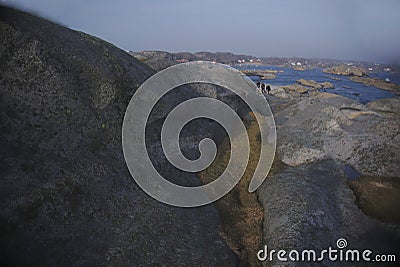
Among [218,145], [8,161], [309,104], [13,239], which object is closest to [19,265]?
[13,239]

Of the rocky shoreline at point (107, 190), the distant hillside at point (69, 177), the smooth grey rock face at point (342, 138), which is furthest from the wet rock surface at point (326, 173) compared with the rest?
the distant hillside at point (69, 177)

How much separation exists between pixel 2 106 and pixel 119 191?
33.6 ft

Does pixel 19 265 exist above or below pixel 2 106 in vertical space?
below

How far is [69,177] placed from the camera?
20.7 meters

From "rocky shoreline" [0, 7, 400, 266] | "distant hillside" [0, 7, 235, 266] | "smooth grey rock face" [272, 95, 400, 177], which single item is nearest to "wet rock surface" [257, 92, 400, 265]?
"smooth grey rock face" [272, 95, 400, 177]

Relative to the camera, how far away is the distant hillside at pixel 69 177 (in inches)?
677

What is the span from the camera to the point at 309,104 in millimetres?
51125

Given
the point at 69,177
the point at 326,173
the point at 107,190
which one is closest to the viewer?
the point at 69,177

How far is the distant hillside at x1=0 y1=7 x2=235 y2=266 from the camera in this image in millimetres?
17188

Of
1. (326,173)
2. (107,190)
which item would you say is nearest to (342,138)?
(326,173)

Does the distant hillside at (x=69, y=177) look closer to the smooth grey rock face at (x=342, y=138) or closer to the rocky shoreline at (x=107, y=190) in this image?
the rocky shoreline at (x=107, y=190)

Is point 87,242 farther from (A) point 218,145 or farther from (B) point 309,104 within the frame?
(B) point 309,104

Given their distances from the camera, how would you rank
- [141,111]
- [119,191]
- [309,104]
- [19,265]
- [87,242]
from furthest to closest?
1. [309,104]
2. [141,111]
3. [119,191]
4. [87,242]
5. [19,265]

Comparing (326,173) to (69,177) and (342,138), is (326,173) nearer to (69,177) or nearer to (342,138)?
(342,138)
